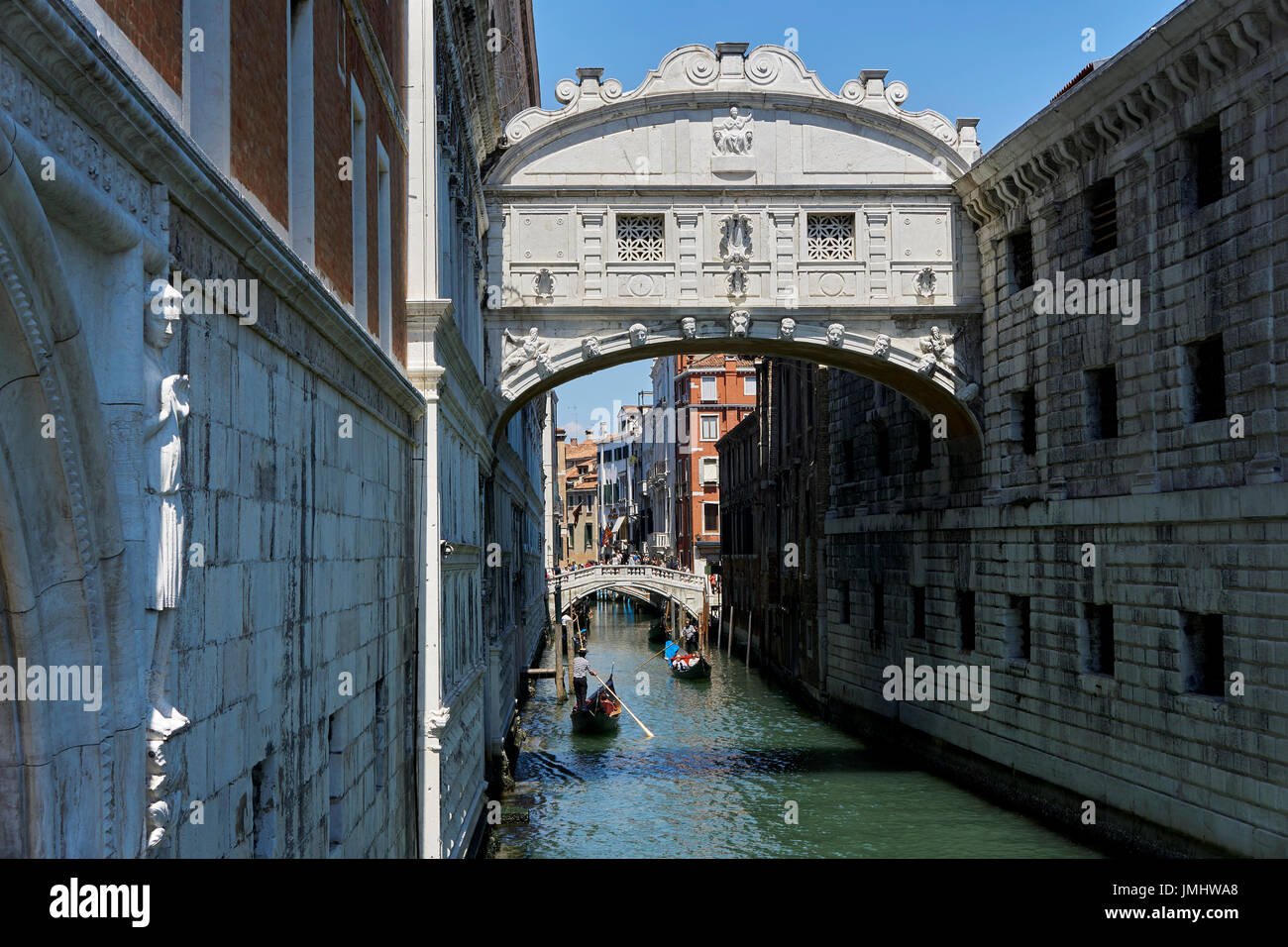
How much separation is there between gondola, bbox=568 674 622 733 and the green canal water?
0.22 metres

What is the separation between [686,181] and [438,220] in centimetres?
634

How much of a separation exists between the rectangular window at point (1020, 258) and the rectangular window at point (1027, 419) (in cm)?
136

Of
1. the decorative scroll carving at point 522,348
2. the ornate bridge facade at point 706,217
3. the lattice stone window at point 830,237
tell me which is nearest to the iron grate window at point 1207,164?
the ornate bridge facade at point 706,217

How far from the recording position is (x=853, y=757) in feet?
63.9

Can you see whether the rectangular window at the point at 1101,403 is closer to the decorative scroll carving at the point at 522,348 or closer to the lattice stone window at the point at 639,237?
the lattice stone window at the point at 639,237

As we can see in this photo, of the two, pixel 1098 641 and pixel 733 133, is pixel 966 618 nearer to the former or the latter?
pixel 1098 641

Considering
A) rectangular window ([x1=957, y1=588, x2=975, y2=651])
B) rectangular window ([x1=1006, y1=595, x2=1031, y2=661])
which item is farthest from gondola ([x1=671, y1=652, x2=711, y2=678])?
rectangular window ([x1=1006, y1=595, x2=1031, y2=661])

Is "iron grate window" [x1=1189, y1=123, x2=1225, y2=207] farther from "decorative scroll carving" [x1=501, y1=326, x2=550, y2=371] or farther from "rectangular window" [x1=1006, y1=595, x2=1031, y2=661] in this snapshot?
"decorative scroll carving" [x1=501, y1=326, x2=550, y2=371]

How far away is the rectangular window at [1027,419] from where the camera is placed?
15.7m

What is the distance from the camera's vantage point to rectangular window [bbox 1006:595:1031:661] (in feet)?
51.1

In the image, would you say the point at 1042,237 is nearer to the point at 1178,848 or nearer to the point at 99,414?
the point at 1178,848

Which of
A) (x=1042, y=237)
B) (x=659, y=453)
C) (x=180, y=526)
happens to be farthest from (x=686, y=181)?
(x=659, y=453)

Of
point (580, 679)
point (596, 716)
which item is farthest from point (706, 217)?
point (580, 679)

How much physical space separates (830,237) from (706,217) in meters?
1.65
